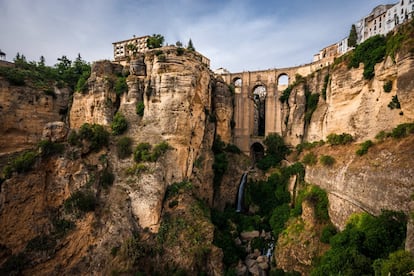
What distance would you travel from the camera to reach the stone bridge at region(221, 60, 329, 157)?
3161 cm

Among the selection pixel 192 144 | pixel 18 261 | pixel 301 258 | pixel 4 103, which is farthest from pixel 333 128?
pixel 4 103

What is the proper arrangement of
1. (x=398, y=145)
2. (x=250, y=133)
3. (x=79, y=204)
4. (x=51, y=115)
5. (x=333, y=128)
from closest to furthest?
(x=398, y=145), (x=79, y=204), (x=333, y=128), (x=51, y=115), (x=250, y=133)

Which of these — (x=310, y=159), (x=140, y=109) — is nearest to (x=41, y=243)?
(x=140, y=109)

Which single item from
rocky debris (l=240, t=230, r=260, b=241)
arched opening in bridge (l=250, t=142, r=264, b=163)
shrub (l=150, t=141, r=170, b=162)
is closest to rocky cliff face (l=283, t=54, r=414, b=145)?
arched opening in bridge (l=250, t=142, r=264, b=163)

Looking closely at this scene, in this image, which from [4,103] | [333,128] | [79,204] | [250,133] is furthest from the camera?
[250,133]

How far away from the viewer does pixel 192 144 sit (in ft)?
76.8

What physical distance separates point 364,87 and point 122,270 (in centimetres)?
2390

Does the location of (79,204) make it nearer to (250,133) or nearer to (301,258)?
(301,258)

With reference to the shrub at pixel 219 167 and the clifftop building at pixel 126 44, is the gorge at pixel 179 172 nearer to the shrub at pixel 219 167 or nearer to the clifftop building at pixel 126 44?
the shrub at pixel 219 167

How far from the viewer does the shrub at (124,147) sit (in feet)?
68.6

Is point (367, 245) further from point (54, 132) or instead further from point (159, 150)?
point (54, 132)

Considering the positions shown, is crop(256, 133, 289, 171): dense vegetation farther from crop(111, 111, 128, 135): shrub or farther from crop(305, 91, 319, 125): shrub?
crop(111, 111, 128, 135): shrub

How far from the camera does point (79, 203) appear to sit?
1759 cm

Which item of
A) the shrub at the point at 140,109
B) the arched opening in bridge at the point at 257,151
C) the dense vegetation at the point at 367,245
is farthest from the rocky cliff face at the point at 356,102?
the shrub at the point at 140,109
